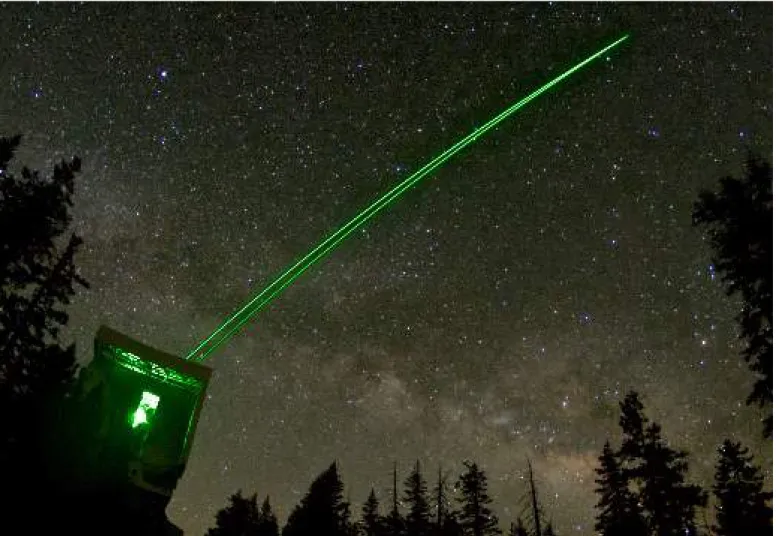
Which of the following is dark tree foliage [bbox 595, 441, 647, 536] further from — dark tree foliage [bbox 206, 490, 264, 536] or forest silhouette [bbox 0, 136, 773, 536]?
dark tree foliage [bbox 206, 490, 264, 536]

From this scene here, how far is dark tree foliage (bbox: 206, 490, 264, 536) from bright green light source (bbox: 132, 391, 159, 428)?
17564 mm

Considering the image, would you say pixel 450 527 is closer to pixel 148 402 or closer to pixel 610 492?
pixel 610 492

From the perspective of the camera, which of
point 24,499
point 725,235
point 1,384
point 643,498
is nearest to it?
point 24,499

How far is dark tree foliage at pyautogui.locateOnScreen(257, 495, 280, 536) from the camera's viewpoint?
42656 mm

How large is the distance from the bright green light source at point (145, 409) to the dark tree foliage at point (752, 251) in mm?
18489

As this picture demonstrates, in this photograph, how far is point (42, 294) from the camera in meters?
14.9

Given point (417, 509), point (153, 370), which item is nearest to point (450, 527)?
point (417, 509)

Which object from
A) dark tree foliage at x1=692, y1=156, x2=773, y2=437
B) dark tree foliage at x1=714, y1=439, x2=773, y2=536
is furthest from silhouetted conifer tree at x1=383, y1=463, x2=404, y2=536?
dark tree foliage at x1=692, y1=156, x2=773, y2=437

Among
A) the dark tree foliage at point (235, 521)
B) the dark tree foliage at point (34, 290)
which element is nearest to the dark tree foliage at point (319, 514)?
the dark tree foliage at point (235, 521)

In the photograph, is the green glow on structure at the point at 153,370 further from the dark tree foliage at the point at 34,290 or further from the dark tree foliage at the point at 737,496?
the dark tree foliage at the point at 737,496

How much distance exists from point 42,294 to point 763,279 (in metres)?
18.3

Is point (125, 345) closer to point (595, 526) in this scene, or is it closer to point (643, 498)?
point (643, 498)

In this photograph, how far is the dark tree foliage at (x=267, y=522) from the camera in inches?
1679

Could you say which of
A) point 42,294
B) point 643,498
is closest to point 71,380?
point 42,294
